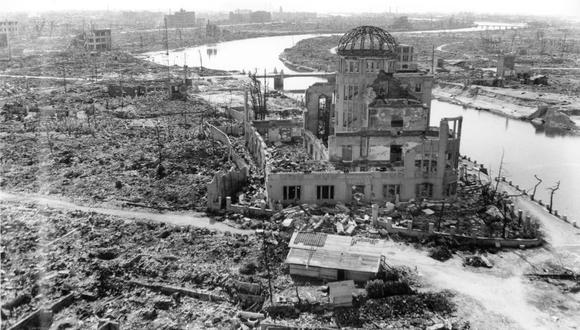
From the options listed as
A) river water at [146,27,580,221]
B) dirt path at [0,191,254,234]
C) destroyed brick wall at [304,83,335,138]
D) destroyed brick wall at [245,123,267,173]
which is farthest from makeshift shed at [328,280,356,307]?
destroyed brick wall at [304,83,335,138]

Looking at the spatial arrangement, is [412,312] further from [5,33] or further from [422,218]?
[5,33]

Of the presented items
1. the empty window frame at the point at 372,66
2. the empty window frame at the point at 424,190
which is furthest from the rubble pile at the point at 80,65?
the empty window frame at the point at 424,190

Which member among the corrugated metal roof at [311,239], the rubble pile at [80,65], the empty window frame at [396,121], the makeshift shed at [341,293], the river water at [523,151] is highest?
the empty window frame at [396,121]

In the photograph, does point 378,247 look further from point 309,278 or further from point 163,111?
point 163,111

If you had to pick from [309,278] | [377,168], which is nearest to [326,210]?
[377,168]

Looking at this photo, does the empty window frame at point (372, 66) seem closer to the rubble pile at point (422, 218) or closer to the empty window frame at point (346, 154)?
the empty window frame at point (346, 154)

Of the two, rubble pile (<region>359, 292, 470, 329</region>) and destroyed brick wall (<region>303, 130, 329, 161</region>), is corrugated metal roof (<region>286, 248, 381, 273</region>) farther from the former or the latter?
destroyed brick wall (<region>303, 130, 329, 161</region>)
